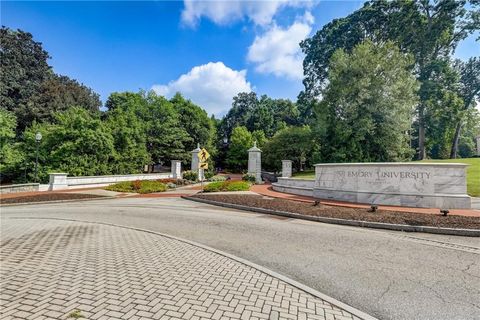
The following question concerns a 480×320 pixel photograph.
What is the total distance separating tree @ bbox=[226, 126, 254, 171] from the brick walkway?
161ft

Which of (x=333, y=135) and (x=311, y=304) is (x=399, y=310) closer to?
(x=311, y=304)

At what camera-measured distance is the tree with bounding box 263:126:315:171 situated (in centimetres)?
3309

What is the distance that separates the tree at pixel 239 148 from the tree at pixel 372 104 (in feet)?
95.8

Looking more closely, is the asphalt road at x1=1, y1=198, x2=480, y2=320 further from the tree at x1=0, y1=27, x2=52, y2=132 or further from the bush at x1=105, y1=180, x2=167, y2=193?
the tree at x1=0, y1=27, x2=52, y2=132

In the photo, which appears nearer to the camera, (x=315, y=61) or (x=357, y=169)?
(x=357, y=169)

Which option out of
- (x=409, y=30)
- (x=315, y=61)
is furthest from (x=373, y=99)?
(x=315, y=61)

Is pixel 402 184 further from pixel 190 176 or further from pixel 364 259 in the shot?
pixel 190 176

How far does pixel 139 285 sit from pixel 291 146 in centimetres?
3206

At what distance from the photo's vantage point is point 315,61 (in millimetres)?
48031

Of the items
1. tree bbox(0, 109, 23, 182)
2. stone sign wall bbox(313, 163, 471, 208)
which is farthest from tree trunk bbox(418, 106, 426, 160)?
tree bbox(0, 109, 23, 182)

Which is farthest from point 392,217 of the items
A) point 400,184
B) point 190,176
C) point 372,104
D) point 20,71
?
point 20,71

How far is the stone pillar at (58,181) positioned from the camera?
924 inches

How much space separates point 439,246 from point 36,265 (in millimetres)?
9626

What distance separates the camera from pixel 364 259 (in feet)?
20.3
